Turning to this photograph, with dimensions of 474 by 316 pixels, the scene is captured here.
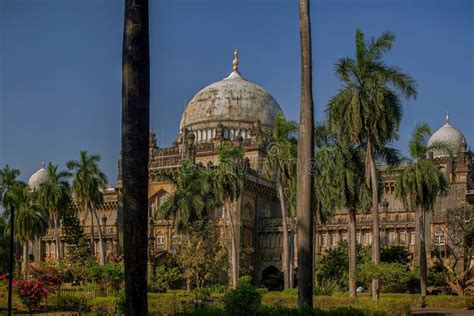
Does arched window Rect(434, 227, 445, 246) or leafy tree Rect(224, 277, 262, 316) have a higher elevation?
arched window Rect(434, 227, 445, 246)

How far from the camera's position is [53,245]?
70.7 m

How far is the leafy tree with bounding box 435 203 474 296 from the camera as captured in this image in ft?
132

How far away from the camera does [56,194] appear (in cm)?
5650

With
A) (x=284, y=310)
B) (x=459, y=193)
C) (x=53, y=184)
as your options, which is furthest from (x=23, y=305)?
(x=459, y=193)

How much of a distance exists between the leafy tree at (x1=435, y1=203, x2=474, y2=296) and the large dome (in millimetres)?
26669

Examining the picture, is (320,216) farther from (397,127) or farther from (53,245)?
(53,245)

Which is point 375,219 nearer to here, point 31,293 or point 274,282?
point 31,293

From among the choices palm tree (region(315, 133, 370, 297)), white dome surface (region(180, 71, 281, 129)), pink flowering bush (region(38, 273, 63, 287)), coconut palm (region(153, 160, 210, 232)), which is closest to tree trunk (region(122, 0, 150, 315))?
palm tree (region(315, 133, 370, 297))

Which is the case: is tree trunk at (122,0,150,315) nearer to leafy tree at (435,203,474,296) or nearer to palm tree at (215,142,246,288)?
palm tree at (215,142,246,288)

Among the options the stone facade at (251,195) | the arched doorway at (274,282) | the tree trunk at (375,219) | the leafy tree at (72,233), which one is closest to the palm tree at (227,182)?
the stone facade at (251,195)

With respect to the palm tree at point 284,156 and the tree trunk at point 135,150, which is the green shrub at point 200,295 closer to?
the palm tree at point 284,156

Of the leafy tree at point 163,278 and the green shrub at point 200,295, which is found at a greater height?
the green shrub at point 200,295

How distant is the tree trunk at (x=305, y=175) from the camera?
17344 millimetres

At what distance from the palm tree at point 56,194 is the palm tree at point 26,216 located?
4.81ft
